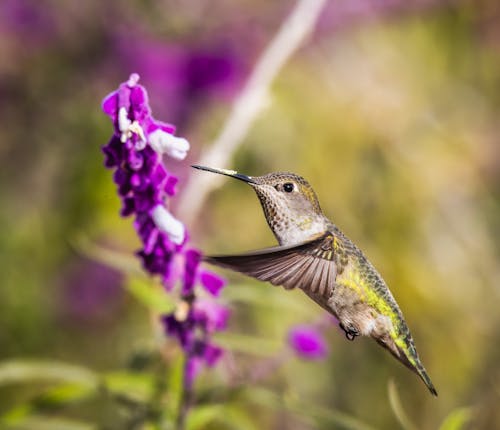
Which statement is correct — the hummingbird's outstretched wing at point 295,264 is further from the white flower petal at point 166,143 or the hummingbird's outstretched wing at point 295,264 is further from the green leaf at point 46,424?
the green leaf at point 46,424

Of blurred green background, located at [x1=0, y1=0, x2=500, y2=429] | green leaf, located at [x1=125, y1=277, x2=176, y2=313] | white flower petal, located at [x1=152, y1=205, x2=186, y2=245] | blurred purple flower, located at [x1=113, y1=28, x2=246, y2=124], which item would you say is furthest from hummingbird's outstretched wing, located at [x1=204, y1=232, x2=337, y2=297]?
blurred purple flower, located at [x1=113, y1=28, x2=246, y2=124]

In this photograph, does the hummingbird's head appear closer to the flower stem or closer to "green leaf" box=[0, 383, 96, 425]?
the flower stem

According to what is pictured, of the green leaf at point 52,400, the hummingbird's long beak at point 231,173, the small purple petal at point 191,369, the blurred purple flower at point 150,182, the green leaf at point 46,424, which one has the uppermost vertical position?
the hummingbird's long beak at point 231,173

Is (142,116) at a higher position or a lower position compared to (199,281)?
higher

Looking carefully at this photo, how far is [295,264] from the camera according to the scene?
4.55 ft

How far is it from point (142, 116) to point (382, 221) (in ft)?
8.15

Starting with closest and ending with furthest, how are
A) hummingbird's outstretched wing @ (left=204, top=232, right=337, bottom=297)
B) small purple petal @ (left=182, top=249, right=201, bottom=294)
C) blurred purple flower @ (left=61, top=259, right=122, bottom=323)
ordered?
hummingbird's outstretched wing @ (left=204, top=232, right=337, bottom=297), small purple petal @ (left=182, top=249, right=201, bottom=294), blurred purple flower @ (left=61, top=259, right=122, bottom=323)

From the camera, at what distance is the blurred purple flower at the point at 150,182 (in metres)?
1.23

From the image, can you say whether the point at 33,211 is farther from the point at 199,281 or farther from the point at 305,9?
the point at 199,281

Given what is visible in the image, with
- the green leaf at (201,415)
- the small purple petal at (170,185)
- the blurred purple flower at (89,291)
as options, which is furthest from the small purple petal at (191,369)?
the blurred purple flower at (89,291)

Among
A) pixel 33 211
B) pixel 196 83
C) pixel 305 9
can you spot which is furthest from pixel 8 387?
pixel 305 9

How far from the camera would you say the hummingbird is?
137cm

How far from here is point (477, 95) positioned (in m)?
4.05

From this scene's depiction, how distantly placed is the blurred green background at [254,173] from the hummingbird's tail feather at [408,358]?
58.8 inches
